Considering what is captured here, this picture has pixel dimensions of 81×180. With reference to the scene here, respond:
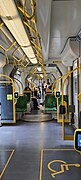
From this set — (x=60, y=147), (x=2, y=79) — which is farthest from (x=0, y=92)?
(x=60, y=147)

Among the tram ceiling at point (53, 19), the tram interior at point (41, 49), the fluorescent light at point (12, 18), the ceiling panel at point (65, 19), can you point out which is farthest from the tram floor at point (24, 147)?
the ceiling panel at point (65, 19)

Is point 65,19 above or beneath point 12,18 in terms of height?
above

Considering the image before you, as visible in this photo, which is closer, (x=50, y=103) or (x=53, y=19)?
(x=53, y=19)

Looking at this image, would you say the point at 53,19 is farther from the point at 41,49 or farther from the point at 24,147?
the point at 24,147

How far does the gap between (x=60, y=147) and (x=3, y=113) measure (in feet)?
16.2

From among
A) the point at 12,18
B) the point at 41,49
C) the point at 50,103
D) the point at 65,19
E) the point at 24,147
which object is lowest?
the point at 24,147

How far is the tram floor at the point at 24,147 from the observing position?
5051mm

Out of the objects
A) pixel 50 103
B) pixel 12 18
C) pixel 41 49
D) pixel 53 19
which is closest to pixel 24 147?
pixel 41 49

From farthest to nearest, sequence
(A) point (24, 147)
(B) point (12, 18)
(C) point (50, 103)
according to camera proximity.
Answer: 1. (C) point (50, 103)
2. (A) point (24, 147)
3. (B) point (12, 18)

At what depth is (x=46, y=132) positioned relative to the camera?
30.6 feet

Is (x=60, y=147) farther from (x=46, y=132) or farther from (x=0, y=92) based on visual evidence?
(x=0, y=92)

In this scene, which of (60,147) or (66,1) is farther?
(60,147)

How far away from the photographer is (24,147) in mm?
7051

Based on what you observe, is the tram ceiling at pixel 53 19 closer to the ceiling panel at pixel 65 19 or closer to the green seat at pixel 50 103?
the ceiling panel at pixel 65 19
